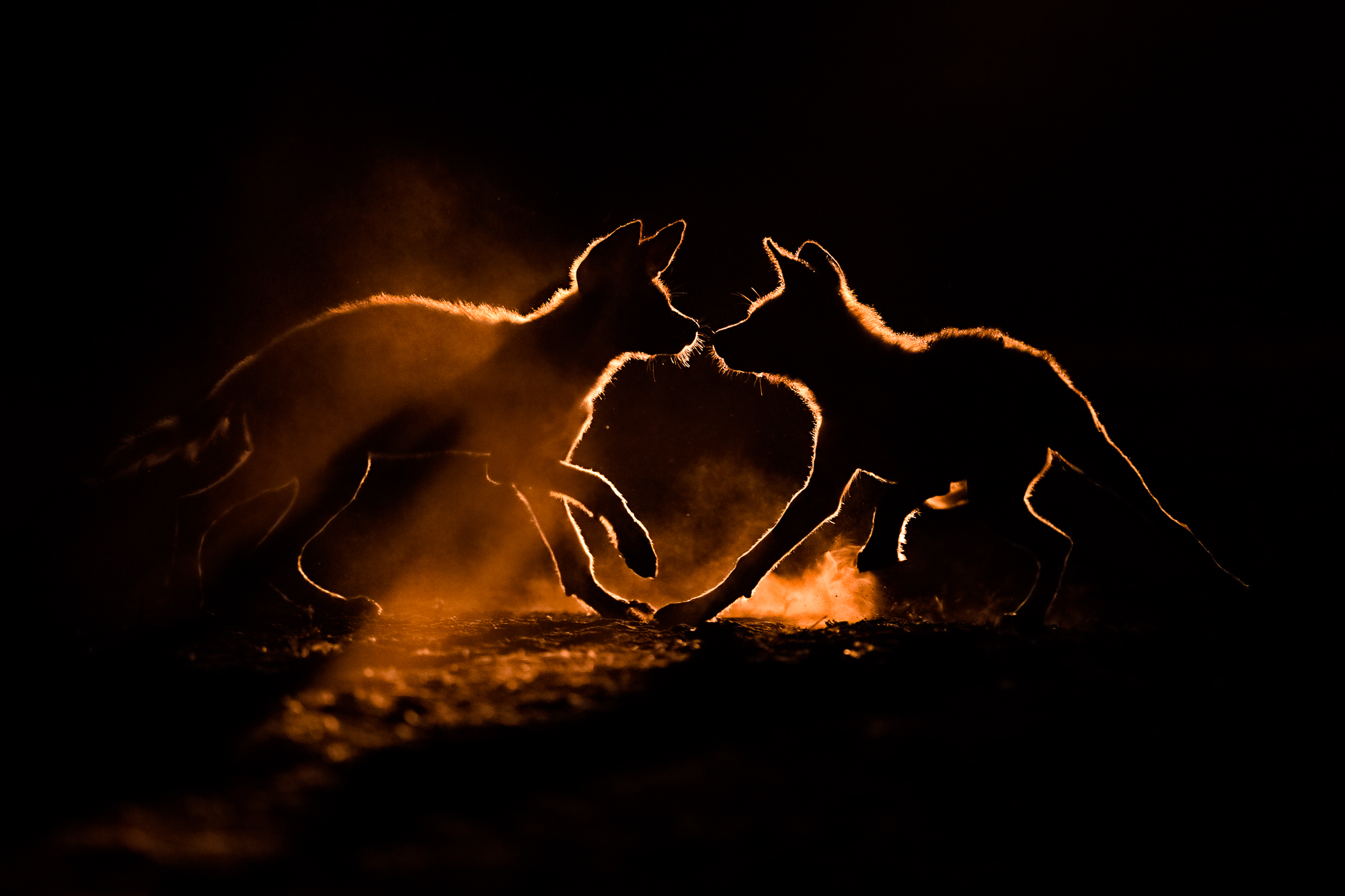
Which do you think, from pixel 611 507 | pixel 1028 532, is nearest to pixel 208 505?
pixel 611 507

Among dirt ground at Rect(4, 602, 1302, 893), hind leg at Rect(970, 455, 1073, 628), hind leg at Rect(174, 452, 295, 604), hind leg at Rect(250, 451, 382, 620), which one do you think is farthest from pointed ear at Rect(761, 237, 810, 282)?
hind leg at Rect(174, 452, 295, 604)

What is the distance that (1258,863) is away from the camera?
1031mm

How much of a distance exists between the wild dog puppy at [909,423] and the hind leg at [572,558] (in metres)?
0.21

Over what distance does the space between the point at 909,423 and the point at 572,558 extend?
134 cm

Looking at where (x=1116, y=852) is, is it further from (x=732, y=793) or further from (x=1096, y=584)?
(x=1096, y=584)

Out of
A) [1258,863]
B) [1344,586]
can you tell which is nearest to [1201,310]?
[1344,586]

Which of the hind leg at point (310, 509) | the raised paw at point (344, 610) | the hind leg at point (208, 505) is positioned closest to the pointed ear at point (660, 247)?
the hind leg at point (310, 509)

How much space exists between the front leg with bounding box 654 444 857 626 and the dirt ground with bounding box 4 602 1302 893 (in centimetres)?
43

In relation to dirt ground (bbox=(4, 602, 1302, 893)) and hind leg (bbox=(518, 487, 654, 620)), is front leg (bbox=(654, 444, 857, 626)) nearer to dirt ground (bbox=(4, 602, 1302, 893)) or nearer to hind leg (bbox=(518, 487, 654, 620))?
hind leg (bbox=(518, 487, 654, 620))

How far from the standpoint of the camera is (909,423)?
8.32 feet

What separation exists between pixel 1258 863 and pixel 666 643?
5.11 ft

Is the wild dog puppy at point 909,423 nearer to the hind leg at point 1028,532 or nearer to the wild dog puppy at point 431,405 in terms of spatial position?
the hind leg at point 1028,532

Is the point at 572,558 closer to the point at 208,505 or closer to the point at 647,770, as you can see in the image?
the point at 208,505

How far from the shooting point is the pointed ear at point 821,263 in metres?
2.66
